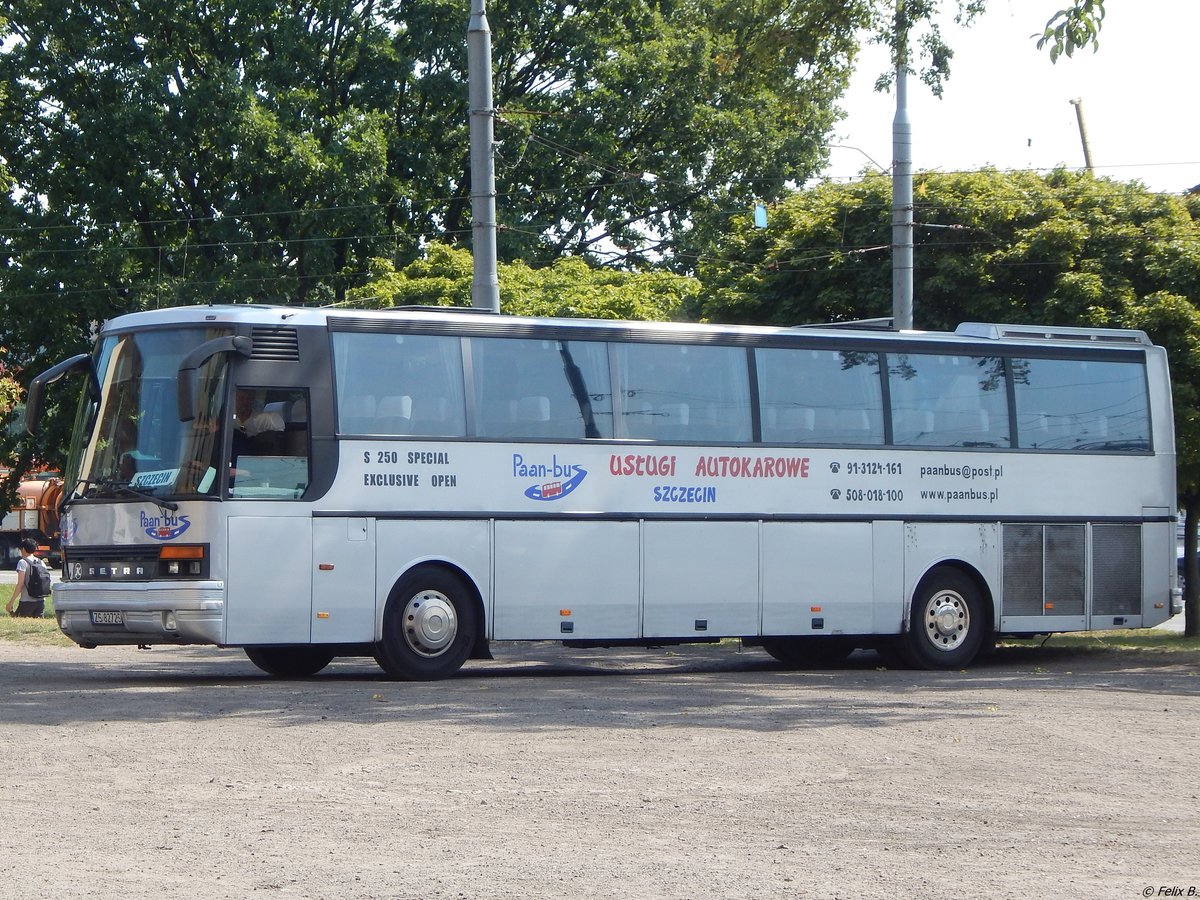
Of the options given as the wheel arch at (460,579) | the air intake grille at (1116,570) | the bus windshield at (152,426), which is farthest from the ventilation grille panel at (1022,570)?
the bus windshield at (152,426)

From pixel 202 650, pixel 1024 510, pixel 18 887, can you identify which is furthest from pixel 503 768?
pixel 202 650

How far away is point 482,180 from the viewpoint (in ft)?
65.3

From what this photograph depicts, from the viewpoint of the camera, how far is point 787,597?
717 inches

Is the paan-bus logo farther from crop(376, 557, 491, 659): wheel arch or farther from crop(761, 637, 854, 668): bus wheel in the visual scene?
crop(761, 637, 854, 668): bus wheel

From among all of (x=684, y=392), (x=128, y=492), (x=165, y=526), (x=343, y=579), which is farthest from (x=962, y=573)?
(x=128, y=492)

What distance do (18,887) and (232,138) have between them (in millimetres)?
28456

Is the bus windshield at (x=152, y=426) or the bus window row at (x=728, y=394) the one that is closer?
the bus windshield at (x=152, y=426)

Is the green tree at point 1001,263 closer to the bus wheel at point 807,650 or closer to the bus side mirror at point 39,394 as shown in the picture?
the bus wheel at point 807,650

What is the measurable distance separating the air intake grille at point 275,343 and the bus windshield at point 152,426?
0.98 feet

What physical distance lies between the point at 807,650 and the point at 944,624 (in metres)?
1.85

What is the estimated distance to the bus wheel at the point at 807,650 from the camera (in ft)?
65.9

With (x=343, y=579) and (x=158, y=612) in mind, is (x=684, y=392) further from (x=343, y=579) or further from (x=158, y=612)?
(x=158, y=612)

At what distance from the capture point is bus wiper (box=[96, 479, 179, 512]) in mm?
15211

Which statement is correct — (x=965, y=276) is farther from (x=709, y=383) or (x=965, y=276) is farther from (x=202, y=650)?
(x=202, y=650)
